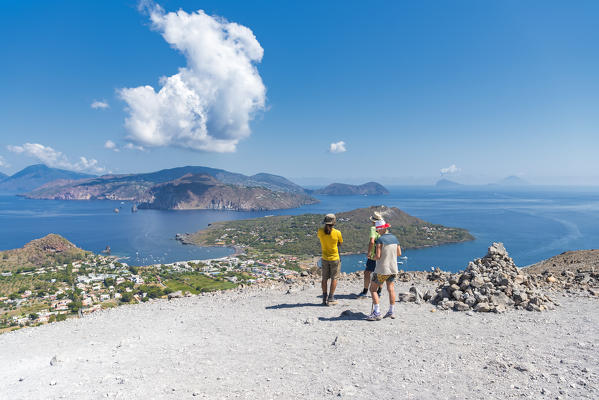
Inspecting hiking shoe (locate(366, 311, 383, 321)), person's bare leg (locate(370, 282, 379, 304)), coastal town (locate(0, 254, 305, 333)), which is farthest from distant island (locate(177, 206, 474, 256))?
person's bare leg (locate(370, 282, 379, 304))

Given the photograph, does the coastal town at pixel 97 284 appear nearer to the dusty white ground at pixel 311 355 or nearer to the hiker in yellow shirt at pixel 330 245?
the hiker in yellow shirt at pixel 330 245

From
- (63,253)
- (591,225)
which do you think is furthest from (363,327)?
(591,225)

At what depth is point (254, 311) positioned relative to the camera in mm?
7906

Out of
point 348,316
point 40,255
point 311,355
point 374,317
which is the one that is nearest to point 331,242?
point 348,316

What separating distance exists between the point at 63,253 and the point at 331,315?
264 feet

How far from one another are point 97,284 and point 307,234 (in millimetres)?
79950

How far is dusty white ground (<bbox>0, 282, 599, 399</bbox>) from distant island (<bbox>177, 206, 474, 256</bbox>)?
82959mm

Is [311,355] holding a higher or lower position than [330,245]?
lower

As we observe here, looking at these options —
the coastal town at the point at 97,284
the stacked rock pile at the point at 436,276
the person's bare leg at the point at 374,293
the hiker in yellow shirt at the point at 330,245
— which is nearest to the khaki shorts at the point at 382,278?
the person's bare leg at the point at 374,293

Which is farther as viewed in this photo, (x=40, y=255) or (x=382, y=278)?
(x=40, y=255)

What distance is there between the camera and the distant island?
9700 centimetres

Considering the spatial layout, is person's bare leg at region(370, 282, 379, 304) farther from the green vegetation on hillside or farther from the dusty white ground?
the green vegetation on hillside

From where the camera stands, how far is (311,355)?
5195 mm

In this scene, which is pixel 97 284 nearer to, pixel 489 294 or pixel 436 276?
pixel 436 276
